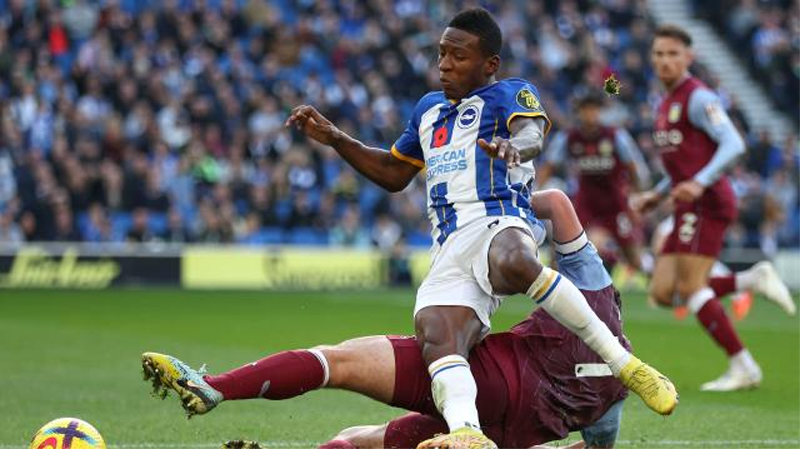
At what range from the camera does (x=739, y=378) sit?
418 inches

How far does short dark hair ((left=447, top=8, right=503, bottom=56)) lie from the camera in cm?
704

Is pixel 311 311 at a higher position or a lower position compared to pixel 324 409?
lower

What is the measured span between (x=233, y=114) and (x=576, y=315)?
63.4 ft

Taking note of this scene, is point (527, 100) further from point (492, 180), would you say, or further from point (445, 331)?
point (445, 331)

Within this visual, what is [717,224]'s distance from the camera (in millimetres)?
11133

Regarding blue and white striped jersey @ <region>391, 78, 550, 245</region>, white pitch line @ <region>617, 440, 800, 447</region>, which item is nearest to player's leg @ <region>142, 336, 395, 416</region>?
blue and white striped jersey @ <region>391, 78, 550, 245</region>

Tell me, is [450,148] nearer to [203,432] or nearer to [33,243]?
[203,432]

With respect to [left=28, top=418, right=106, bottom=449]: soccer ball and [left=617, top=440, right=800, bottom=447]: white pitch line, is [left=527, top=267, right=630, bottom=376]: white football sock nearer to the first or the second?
[left=617, top=440, right=800, bottom=447]: white pitch line

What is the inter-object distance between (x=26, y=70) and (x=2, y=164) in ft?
6.51

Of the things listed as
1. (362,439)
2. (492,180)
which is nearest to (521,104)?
(492,180)

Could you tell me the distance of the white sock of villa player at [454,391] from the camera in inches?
237

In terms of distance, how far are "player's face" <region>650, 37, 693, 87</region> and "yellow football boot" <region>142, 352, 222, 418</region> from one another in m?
6.00

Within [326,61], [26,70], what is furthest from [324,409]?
[326,61]

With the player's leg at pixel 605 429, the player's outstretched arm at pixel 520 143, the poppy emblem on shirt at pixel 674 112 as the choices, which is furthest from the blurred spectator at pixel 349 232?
the player's leg at pixel 605 429
